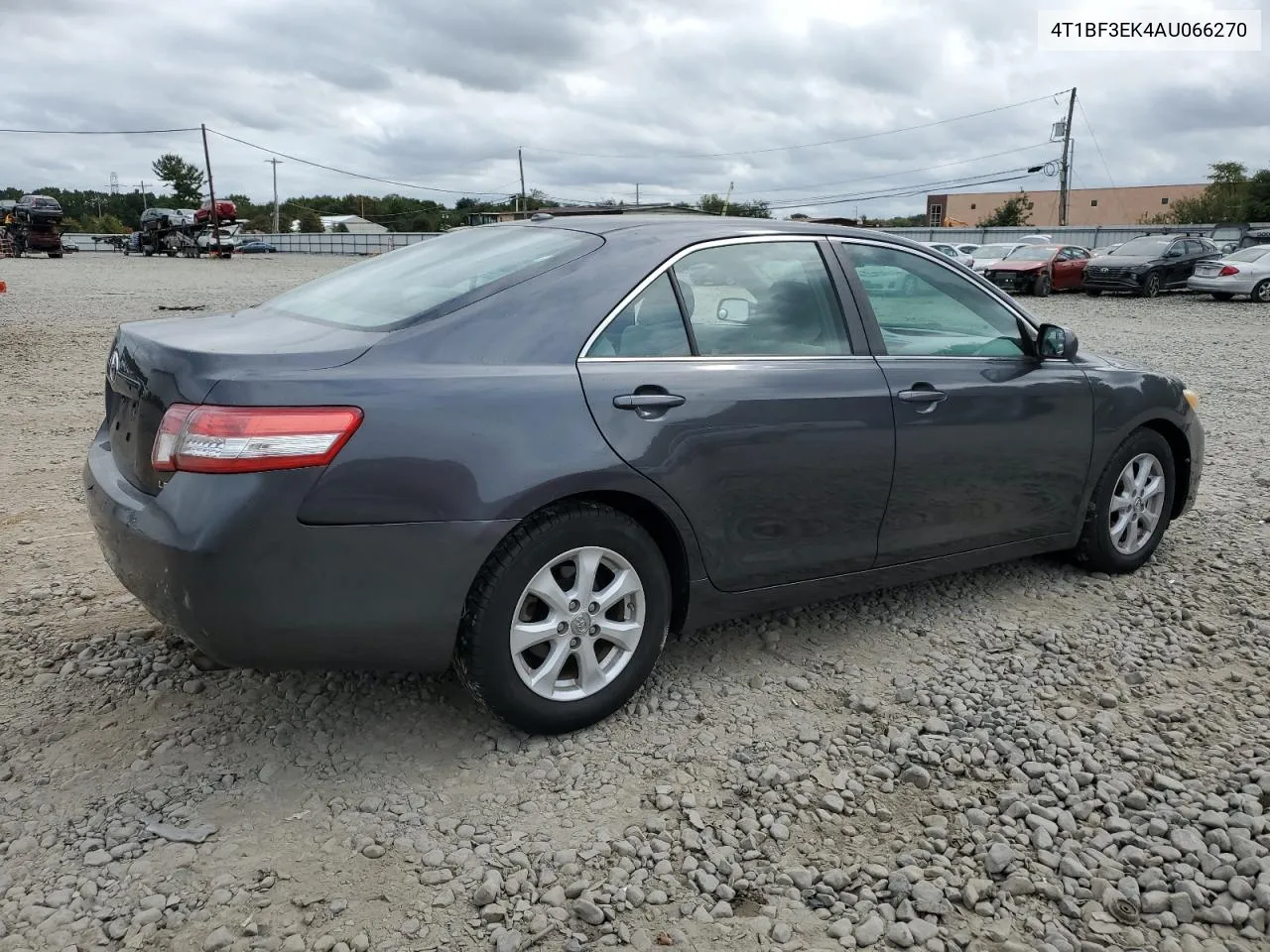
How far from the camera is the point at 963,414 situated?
12.7 feet

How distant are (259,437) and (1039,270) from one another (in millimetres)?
24902

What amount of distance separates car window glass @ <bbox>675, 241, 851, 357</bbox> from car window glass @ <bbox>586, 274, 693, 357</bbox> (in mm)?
60

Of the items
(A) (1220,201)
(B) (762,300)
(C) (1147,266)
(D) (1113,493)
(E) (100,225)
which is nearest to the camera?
(B) (762,300)

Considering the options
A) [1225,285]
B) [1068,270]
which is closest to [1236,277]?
[1225,285]

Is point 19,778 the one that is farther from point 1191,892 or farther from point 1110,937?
point 1191,892

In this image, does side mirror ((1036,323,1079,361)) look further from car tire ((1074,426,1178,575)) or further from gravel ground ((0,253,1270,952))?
gravel ground ((0,253,1270,952))

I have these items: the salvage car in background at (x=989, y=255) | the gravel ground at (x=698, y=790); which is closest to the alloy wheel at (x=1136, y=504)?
the gravel ground at (x=698, y=790)

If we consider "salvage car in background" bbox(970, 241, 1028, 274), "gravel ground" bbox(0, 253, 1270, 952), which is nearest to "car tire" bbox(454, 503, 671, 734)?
"gravel ground" bbox(0, 253, 1270, 952)

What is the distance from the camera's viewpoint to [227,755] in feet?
9.93

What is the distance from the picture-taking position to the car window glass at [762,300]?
11.2 feet

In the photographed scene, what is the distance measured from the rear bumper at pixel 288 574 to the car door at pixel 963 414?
1666mm

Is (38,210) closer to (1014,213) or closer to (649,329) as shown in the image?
(649,329)

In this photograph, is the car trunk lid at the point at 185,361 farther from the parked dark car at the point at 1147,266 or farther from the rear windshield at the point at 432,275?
the parked dark car at the point at 1147,266

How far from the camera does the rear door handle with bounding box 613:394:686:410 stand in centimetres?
307
